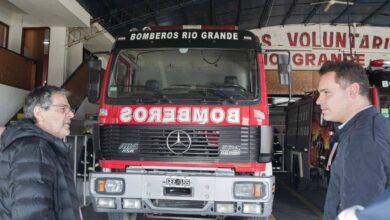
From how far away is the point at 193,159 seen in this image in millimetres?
5016

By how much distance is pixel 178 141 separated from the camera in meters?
5.05

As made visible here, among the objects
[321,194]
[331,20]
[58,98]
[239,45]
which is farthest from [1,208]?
[331,20]

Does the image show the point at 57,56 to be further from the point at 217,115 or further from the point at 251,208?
the point at 251,208

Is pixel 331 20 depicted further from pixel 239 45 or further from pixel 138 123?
pixel 138 123

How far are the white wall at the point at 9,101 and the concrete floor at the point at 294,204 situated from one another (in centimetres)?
438

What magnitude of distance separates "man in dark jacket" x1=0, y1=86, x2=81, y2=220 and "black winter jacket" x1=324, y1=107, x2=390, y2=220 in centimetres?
137

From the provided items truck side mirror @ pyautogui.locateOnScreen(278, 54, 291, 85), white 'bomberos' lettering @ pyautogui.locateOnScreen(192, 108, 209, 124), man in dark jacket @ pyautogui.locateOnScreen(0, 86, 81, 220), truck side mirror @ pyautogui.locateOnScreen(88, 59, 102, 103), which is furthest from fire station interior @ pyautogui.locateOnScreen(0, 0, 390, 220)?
man in dark jacket @ pyautogui.locateOnScreen(0, 86, 81, 220)

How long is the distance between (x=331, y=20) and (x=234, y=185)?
13152 mm

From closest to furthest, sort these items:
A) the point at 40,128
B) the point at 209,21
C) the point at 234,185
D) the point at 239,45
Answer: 1. the point at 40,128
2. the point at 234,185
3. the point at 239,45
4. the point at 209,21

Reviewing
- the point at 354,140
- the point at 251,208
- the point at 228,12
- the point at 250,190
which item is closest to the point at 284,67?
the point at 250,190

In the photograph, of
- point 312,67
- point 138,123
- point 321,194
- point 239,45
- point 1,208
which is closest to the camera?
point 1,208

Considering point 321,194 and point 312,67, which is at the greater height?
point 312,67

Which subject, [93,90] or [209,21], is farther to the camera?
[209,21]

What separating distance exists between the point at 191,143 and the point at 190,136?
8cm
